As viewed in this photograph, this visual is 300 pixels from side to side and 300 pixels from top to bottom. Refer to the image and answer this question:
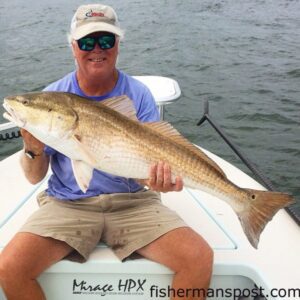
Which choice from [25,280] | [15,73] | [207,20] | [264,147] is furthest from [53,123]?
[207,20]

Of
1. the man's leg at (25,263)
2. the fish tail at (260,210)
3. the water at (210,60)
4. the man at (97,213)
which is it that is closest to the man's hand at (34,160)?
A: the man at (97,213)

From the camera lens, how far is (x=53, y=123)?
2439 mm

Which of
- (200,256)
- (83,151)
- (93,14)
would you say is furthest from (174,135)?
(93,14)

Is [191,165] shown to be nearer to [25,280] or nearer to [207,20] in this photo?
[25,280]

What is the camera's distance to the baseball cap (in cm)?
282

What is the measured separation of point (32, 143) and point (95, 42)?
726 mm

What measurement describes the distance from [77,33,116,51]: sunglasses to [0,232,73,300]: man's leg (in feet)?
3.82

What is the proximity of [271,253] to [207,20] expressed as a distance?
45.8 feet

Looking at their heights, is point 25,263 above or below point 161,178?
below

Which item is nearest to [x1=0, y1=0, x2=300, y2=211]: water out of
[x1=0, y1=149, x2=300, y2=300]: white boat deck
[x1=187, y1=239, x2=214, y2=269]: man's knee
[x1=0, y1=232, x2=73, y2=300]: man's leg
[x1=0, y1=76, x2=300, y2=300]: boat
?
[x1=0, y1=149, x2=300, y2=300]: white boat deck

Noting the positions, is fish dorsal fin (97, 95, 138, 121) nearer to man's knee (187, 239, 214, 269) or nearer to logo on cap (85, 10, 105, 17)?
logo on cap (85, 10, 105, 17)

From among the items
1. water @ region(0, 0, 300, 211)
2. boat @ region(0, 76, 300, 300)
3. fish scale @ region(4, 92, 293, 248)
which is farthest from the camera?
water @ region(0, 0, 300, 211)

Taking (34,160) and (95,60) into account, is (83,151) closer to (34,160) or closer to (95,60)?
(34,160)

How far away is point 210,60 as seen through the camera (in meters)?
12.4
